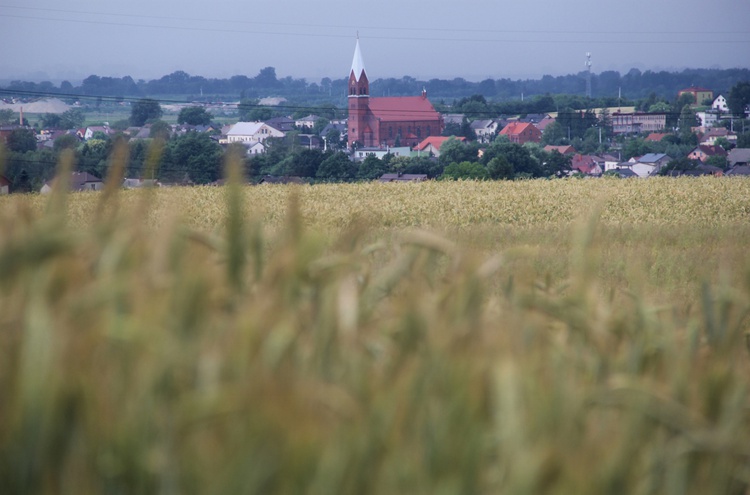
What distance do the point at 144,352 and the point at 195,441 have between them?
0.49 ft

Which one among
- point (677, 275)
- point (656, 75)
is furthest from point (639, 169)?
point (656, 75)

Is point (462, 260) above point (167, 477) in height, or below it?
above

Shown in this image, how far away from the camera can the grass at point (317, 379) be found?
1.12 meters

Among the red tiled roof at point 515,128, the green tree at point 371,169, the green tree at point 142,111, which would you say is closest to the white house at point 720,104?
the red tiled roof at point 515,128

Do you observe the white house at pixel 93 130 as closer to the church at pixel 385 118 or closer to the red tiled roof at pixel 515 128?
the church at pixel 385 118

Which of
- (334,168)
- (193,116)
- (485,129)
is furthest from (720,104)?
(334,168)

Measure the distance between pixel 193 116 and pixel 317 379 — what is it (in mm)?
74272

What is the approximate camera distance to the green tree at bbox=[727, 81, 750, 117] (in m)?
90.9

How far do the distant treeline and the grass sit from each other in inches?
4288

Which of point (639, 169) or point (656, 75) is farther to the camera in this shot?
point (656, 75)

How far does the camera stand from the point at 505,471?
1.21 meters

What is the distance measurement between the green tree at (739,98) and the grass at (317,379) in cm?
9784

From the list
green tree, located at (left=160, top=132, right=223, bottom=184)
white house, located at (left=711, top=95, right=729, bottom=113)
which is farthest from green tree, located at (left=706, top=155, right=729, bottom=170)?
white house, located at (left=711, top=95, right=729, bottom=113)

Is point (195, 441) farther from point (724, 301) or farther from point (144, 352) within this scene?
point (724, 301)
